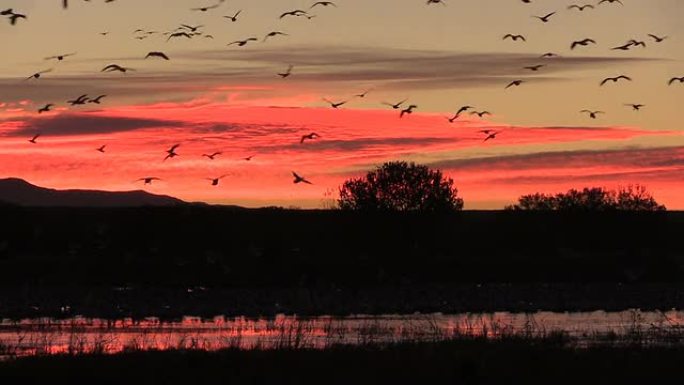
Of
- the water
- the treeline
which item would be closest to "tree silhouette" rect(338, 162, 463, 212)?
the treeline

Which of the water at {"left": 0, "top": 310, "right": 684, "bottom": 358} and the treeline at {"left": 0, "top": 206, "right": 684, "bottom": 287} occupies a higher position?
the treeline at {"left": 0, "top": 206, "right": 684, "bottom": 287}

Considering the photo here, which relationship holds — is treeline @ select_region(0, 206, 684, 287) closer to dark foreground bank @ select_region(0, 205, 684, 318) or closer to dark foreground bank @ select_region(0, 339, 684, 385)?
dark foreground bank @ select_region(0, 205, 684, 318)

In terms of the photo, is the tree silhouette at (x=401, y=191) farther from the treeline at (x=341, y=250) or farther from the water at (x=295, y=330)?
the water at (x=295, y=330)

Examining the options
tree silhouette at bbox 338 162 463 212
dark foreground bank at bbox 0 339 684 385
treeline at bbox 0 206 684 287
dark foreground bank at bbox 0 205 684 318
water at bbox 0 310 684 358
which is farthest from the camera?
tree silhouette at bbox 338 162 463 212

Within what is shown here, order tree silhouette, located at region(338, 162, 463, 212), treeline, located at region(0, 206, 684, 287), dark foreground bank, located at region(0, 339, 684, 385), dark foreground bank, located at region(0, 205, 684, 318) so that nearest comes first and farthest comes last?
dark foreground bank, located at region(0, 339, 684, 385) → dark foreground bank, located at region(0, 205, 684, 318) → treeline, located at region(0, 206, 684, 287) → tree silhouette, located at region(338, 162, 463, 212)

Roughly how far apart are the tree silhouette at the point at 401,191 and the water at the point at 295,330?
Result: 175 ft

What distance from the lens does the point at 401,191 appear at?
355ft

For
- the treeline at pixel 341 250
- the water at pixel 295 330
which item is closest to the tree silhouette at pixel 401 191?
the treeline at pixel 341 250

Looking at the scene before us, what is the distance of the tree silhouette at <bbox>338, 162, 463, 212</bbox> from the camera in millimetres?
108062

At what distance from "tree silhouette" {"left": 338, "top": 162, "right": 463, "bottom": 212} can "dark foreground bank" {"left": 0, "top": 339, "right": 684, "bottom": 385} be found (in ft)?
245

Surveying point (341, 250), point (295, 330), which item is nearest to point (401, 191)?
point (341, 250)

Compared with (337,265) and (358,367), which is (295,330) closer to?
(358,367)

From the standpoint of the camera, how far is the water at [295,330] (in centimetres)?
3656

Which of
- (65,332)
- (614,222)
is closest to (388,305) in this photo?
(65,332)
